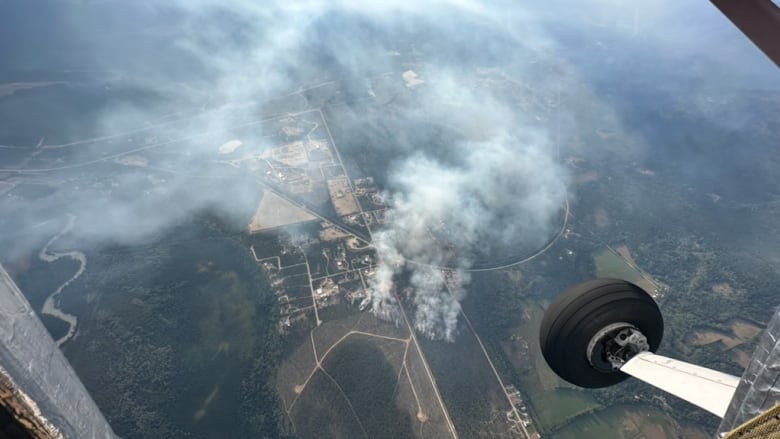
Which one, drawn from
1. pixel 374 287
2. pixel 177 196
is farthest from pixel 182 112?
pixel 374 287

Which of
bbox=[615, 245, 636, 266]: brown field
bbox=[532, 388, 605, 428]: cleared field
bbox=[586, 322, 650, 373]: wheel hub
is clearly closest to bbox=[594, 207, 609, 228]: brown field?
bbox=[615, 245, 636, 266]: brown field

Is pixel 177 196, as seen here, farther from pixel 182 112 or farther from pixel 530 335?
pixel 530 335

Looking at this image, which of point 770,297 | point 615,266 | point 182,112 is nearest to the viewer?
point 770,297

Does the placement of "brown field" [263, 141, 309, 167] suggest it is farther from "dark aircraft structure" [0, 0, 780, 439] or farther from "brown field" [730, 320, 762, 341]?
"brown field" [730, 320, 762, 341]

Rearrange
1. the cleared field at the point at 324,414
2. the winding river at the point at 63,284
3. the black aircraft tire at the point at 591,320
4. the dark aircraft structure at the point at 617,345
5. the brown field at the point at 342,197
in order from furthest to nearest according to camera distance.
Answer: the brown field at the point at 342,197 < the winding river at the point at 63,284 < the cleared field at the point at 324,414 < the black aircraft tire at the point at 591,320 < the dark aircraft structure at the point at 617,345

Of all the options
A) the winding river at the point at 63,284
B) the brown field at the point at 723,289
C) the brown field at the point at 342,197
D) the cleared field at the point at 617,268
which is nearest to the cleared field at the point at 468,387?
the cleared field at the point at 617,268

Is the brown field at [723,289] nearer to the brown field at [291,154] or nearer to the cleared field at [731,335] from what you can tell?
the cleared field at [731,335]
